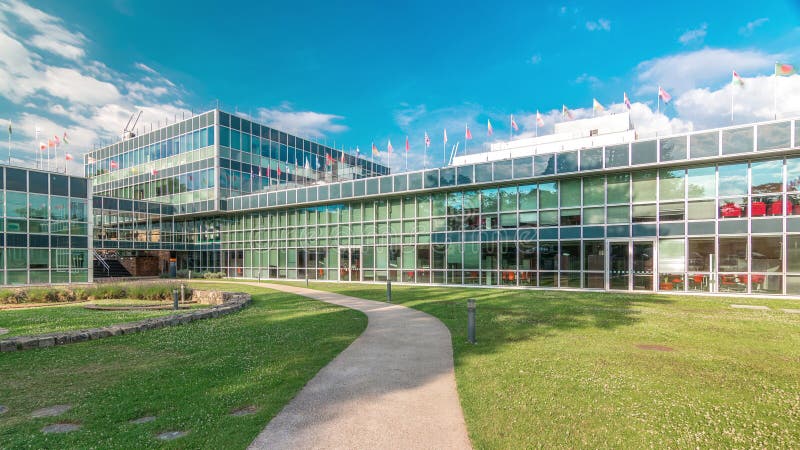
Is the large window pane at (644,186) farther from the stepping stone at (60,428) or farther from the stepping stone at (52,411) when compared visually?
the stepping stone at (52,411)

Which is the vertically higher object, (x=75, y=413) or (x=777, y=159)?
(x=777, y=159)

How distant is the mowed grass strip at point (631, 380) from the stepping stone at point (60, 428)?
18.6 ft

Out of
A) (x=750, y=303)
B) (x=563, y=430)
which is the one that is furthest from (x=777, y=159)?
(x=563, y=430)

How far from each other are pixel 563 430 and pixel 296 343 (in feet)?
23.4

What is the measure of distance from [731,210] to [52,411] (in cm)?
2774

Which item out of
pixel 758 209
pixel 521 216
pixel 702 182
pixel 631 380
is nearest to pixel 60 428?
pixel 631 380

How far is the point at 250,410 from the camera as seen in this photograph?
5.92 meters

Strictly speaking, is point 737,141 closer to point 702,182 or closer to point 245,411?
point 702,182

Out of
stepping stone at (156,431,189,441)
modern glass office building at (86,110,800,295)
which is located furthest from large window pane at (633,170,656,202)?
stepping stone at (156,431,189,441)

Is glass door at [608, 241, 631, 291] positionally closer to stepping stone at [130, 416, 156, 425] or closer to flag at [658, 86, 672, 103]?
flag at [658, 86, 672, 103]

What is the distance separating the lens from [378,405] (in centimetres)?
621

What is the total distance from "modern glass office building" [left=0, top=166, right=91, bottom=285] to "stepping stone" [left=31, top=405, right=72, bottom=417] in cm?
3399

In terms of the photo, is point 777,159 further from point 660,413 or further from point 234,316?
point 234,316

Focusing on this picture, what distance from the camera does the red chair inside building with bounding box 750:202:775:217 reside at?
771 inches
